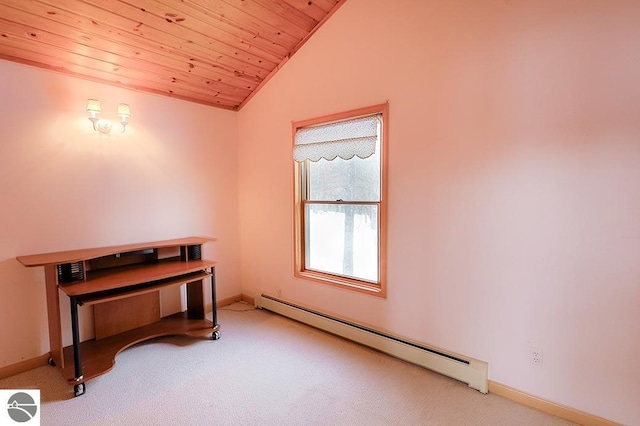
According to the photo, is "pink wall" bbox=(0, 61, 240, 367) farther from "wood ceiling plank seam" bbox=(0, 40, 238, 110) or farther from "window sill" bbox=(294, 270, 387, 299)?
"window sill" bbox=(294, 270, 387, 299)

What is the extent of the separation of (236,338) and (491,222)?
8.14 feet

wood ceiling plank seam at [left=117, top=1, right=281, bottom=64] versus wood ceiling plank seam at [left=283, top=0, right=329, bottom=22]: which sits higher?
wood ceiling plank seam at [left=283, top=0, right=329, bottom=22]

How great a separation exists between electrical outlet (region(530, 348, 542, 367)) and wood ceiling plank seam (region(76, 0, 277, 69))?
11.2ft

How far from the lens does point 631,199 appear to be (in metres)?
1.71

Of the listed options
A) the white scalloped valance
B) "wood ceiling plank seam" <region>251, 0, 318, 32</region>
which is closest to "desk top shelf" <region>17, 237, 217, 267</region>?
the white scalloped valance

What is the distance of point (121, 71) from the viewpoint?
2791 millimetres

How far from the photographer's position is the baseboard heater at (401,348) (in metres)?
2.23

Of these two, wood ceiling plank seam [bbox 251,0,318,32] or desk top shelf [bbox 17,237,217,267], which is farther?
wood ceiling plank seam [bbox 251,0,318,32]

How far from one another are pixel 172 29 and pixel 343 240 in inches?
92.5

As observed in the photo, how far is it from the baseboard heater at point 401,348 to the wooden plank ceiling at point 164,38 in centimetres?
259

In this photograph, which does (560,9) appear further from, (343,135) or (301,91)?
(301,91)

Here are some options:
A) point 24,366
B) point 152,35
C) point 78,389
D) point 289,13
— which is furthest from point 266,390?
point 289,13

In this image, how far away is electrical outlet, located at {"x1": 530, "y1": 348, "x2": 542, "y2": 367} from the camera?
6.63 feet

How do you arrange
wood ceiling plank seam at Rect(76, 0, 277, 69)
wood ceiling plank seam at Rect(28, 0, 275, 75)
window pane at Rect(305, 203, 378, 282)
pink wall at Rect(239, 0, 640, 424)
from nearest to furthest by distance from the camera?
pink wall at Rect(239, 0, 640, 424) → wood ceiling plank seam at Rect(28, 0, 275, 75) → wood ceiling plank seam at Rect(76, 0, 277, 69) → window pane at Rect(305, 203, 378, 282)
